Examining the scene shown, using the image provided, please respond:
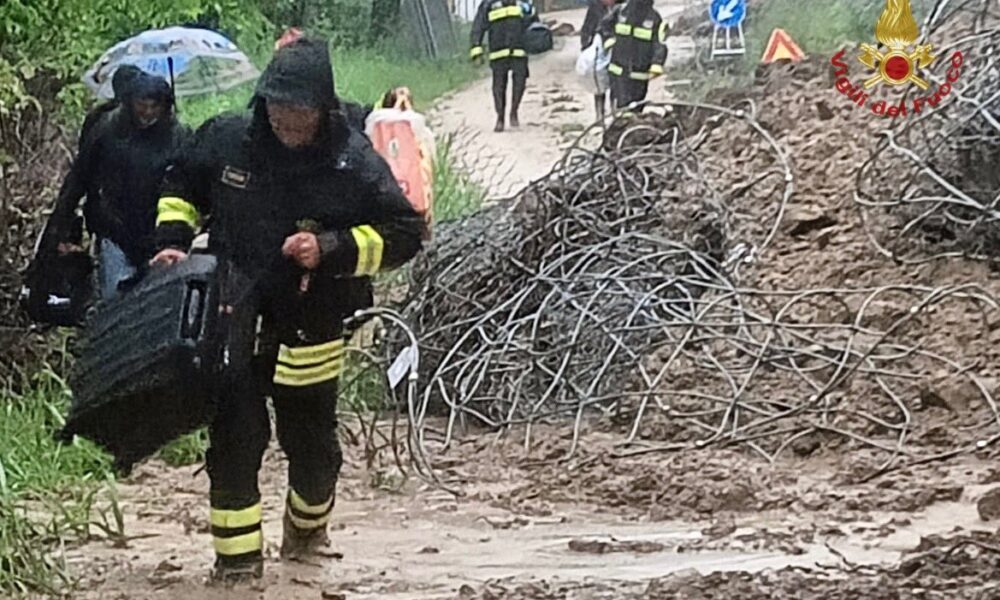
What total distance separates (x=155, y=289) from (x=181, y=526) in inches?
54.7

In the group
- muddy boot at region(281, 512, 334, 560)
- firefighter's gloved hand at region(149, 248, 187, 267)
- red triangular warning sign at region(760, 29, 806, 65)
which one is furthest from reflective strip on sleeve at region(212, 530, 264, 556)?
red triangular warning sign at region(760, 29, 806, 65)

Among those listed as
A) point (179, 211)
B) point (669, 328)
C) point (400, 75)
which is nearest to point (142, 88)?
point (179, 211)

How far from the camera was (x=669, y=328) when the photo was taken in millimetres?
6258

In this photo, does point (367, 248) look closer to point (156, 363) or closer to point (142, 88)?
point (156, 363)

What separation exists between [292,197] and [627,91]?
15.3 ft

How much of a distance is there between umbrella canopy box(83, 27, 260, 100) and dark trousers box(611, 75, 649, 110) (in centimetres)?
224

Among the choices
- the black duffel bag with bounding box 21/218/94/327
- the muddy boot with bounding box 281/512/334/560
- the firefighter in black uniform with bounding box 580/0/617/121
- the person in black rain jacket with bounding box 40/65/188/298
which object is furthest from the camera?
the firefighter in black uniform with bounding box 580/0/617/121

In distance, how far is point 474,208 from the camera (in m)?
8.20

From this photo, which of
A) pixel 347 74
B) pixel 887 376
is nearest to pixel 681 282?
pixel 887 376

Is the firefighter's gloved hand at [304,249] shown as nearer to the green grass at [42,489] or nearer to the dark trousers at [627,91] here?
the green grass at [42,489]

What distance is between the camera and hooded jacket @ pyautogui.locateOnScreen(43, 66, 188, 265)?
212 inches

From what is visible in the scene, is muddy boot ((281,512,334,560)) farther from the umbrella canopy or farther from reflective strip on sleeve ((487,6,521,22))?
reflective strip on sleeve ((487,6,521,22))

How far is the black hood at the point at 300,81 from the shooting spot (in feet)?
12.3

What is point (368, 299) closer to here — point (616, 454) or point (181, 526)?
point (181, 526)
